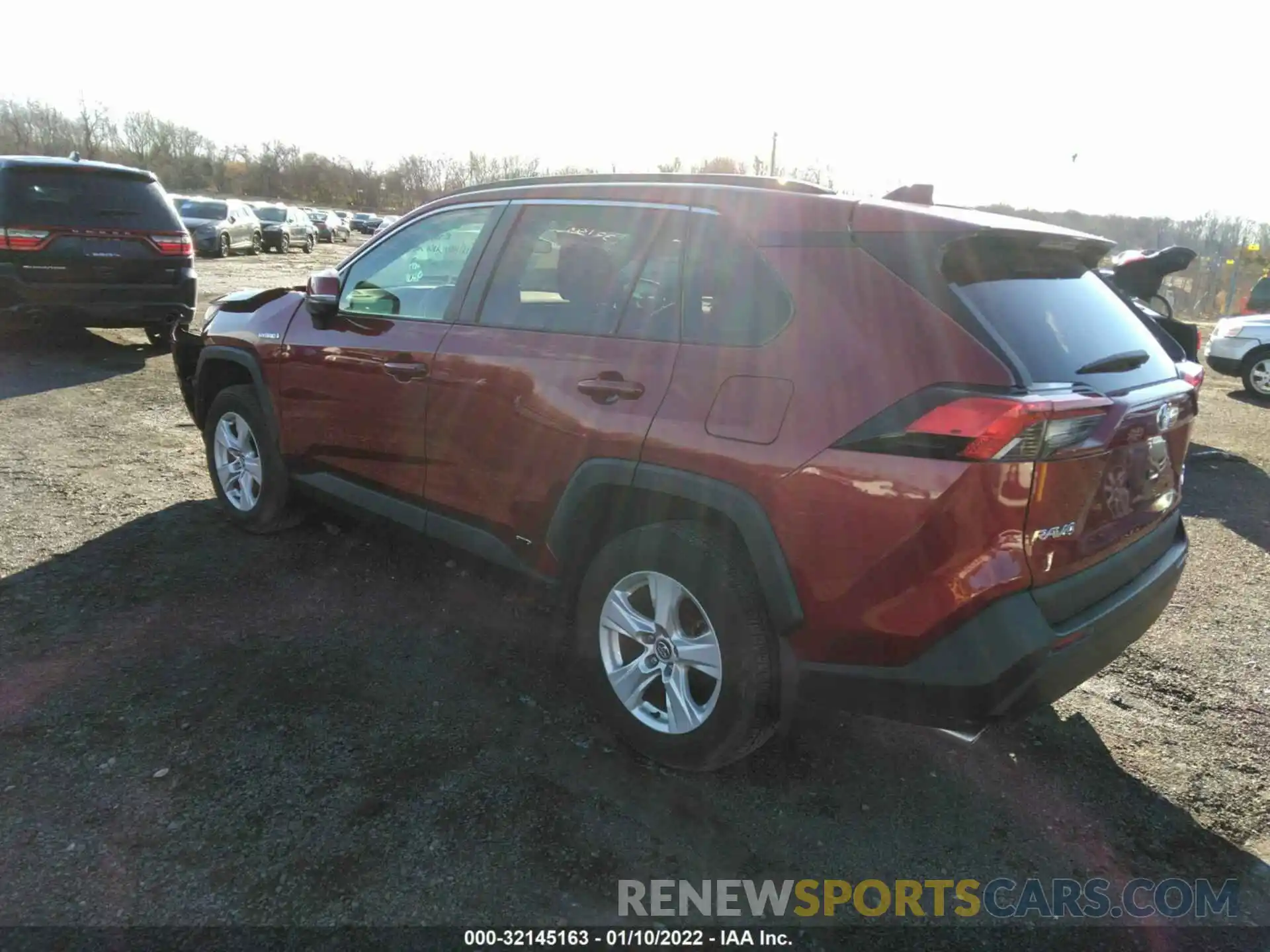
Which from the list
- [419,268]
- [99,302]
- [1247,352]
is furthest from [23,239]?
[1247,352]

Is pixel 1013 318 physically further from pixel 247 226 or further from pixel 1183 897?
pixel 247 226

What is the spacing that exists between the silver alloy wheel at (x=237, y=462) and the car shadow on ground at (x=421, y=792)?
3.21ft

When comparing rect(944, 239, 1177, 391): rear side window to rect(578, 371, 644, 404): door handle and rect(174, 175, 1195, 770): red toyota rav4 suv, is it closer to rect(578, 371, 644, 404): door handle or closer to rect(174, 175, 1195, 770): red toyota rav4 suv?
rect(174, 175, 1195, 770): red toyota rav4 suv

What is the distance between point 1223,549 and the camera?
507 centimetres

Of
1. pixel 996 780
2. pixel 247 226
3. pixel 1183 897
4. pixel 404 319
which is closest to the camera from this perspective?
pixel 1183 897

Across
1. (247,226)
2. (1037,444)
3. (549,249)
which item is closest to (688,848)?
(1037,444)

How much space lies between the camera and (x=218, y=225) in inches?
929

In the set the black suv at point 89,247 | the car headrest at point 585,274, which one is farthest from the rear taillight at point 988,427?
the black suv at point 89,247

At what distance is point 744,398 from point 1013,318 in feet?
2.44

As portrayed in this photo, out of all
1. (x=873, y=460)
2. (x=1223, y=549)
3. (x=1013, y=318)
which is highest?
(x=1013, y=318)

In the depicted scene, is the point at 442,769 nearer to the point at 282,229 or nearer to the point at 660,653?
the point at 660,653

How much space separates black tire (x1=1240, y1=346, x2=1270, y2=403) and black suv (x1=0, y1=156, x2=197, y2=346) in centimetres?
1265

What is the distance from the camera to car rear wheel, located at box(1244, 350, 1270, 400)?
10.8 m

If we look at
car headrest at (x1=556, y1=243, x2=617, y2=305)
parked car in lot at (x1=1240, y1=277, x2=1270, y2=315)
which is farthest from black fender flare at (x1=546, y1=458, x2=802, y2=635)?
parked car in lot at (x1=1240, y1=277, x2=1270, y2=315)
